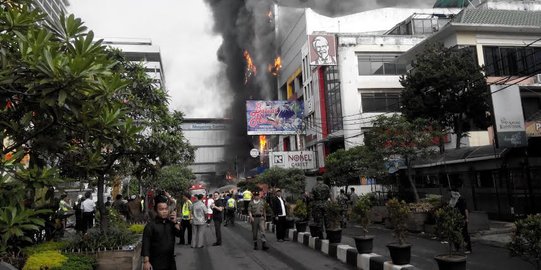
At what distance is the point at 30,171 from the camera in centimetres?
391

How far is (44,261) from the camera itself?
6773 mm

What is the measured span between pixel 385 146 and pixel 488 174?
4311 millimetres

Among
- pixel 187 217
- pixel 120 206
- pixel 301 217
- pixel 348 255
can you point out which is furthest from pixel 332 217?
pixel 120 206

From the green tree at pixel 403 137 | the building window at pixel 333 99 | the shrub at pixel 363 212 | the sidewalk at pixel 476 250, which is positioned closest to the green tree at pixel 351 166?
the green tree at pixel 403 137

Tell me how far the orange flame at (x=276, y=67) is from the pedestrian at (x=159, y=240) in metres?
48.1

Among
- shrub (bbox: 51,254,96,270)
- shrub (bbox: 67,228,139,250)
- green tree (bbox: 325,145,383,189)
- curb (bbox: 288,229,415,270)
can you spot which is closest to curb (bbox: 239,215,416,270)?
curb (bbox: 288,229,415,270)

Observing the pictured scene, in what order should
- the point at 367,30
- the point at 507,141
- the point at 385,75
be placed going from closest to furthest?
the point at 507,141 < the point at 385,75 < the point at 367,30

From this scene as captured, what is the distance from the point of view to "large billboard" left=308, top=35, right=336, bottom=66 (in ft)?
111

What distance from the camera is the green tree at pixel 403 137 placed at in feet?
53.7

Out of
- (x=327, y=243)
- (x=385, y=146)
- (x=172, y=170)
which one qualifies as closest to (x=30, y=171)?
(x=327, y=243)

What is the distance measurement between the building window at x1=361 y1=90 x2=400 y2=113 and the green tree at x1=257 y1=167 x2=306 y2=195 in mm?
7406

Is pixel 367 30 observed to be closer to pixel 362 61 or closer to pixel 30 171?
pixel 362 61

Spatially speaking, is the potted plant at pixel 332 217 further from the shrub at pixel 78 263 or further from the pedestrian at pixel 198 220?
the shrub at pixel 78 263

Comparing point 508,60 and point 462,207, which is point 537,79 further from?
point 462,207
